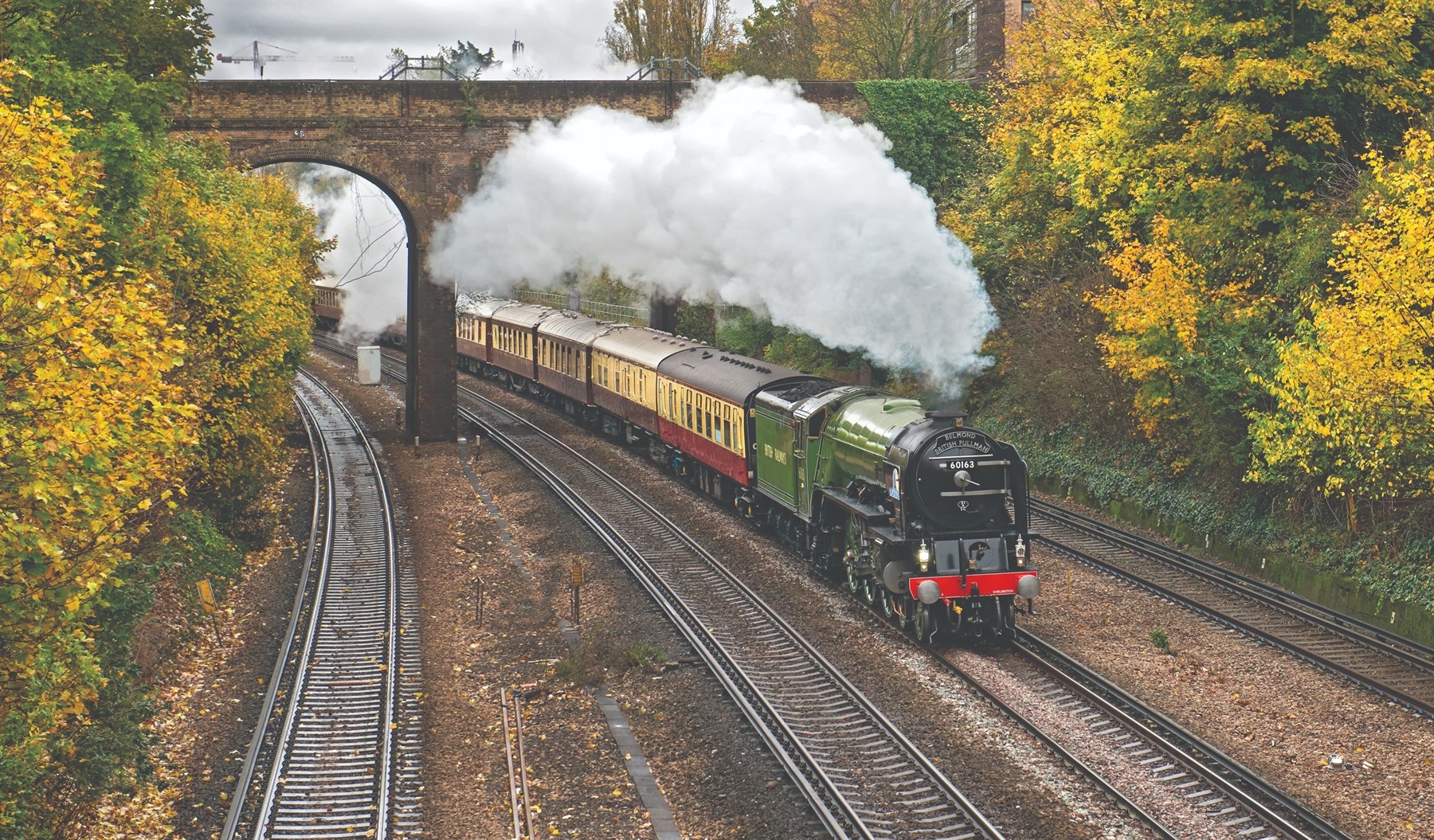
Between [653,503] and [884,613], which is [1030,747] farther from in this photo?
[653,503]

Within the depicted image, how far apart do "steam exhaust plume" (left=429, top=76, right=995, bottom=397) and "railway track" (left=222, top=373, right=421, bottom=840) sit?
819 centimetres

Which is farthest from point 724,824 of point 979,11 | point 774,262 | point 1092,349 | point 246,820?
point 979,11

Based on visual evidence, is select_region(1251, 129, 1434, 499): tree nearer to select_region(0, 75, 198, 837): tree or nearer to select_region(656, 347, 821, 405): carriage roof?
select_region(656, 347, 821, 405): carriage roof

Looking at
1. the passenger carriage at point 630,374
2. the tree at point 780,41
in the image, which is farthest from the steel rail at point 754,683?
the tree at point 780,41

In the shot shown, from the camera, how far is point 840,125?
1313 inches

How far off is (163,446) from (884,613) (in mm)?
9836

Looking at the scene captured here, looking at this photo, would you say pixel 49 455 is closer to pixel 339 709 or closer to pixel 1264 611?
pixel 339 709

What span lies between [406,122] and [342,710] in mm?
22397

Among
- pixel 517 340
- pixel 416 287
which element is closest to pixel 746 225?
pixel 416 287

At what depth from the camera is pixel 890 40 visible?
153ft

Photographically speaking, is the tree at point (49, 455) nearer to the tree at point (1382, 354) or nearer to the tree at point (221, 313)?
the tree at point (221, 313)

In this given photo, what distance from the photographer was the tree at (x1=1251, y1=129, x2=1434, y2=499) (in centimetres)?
1580

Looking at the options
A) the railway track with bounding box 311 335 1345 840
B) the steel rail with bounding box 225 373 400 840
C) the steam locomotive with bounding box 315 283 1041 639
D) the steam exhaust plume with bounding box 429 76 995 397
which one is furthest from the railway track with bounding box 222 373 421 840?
the steam exhaust plume with bounding box 429 76 995 397

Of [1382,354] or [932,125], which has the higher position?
[932,125]
